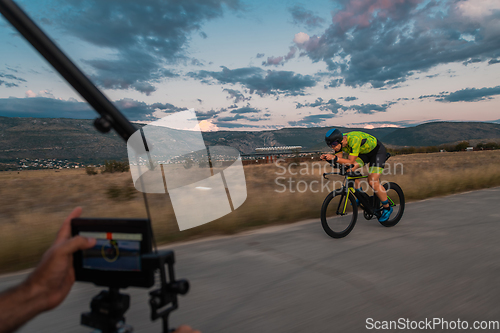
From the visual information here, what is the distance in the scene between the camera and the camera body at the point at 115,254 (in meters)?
1.09

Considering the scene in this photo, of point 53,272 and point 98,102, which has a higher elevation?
point 98,102

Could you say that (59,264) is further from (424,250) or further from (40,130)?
(40,130)

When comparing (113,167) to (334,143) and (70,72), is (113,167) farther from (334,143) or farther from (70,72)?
(70,72)

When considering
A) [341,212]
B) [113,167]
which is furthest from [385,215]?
[113,167]

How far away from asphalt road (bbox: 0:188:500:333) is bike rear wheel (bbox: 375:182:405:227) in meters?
0.43

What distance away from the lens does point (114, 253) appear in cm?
113

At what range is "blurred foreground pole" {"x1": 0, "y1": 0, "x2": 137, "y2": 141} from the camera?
Answer: 101cm

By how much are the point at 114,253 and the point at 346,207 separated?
484cm

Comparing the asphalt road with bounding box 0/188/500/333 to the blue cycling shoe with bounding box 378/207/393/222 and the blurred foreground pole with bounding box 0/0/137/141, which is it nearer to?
the blue cycling shoe with bounding box 378/207/393/222

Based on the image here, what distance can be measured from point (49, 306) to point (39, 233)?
5399mm

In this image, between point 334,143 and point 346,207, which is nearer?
point 334,143

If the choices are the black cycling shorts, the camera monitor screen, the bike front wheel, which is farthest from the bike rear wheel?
the camera monitor screen

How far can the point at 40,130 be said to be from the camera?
92250 mm

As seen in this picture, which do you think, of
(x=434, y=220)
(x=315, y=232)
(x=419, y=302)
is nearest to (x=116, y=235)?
(x=419, y=302)
